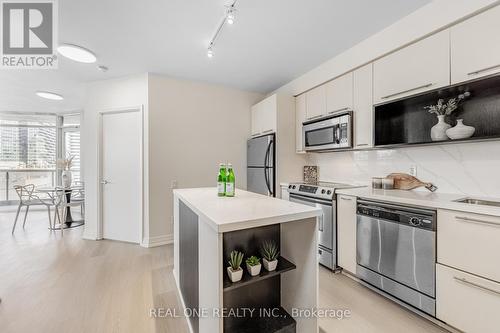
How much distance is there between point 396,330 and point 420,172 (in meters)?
1.48

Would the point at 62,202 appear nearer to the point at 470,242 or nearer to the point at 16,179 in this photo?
the point at 16,179

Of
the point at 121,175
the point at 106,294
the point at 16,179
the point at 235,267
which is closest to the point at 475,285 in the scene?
the point at 235,267

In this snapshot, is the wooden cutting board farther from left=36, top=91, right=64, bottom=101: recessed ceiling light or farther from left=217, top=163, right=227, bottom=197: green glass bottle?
left=36, top=91, right=64, bottom=101: recessed ceiling light

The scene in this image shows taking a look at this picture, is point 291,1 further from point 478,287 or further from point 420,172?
point 478,287

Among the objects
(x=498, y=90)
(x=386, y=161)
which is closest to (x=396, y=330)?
(x=386, y=161)

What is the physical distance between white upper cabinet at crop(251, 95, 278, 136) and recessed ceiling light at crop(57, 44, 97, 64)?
244 cm

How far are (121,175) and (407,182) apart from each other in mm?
3969

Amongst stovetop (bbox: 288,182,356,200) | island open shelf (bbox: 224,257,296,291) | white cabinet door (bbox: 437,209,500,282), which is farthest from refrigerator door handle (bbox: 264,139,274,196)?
white cabinet door (bbox: 437,209,500,282)

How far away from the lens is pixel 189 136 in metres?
3.60

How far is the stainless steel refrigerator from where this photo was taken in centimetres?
333

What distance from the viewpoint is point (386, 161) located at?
2.53 metres

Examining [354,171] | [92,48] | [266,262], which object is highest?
[92,48]

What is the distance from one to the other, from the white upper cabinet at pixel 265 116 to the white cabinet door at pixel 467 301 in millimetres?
2531

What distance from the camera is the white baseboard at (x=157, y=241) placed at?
3.25m
